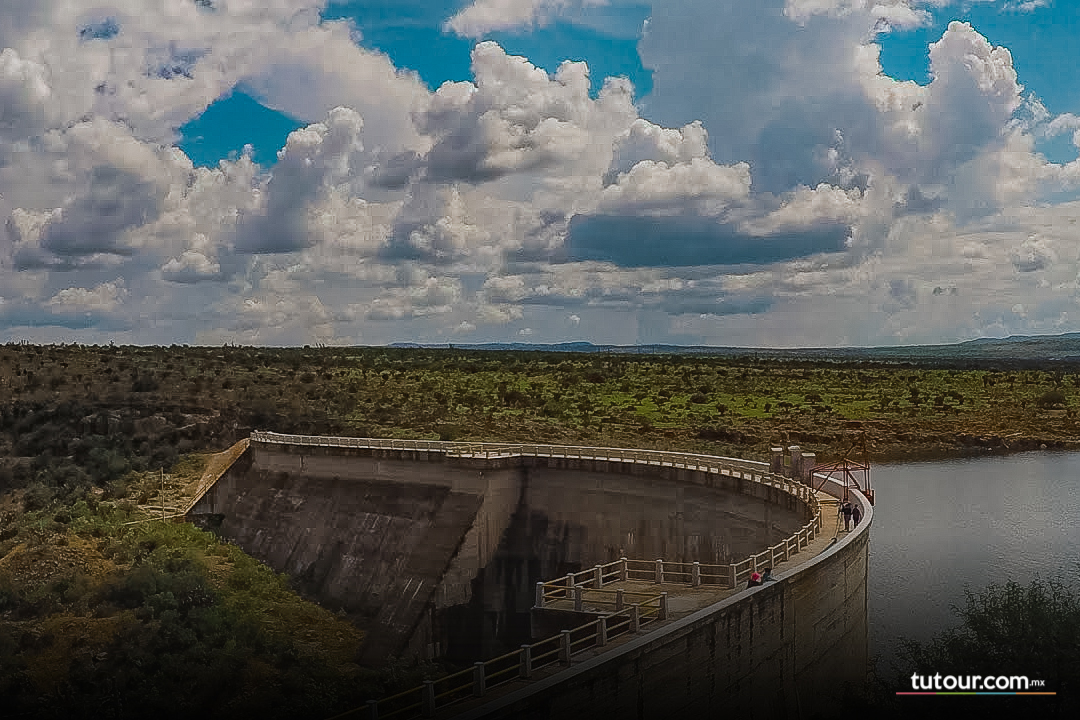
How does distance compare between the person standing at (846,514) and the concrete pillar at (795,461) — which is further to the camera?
the concrete pillar at (795,461)

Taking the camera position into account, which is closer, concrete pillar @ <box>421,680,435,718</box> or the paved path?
concrete pillar @ <box>421,680,435,718</box>

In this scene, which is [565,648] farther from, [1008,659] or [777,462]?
[777,462]

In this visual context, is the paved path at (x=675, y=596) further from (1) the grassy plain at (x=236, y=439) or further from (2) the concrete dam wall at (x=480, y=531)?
(1) the grassy plain at (x=236, y=439)

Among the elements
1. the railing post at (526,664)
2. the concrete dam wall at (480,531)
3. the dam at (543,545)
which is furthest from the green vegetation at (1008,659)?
the railing post at (526,664)

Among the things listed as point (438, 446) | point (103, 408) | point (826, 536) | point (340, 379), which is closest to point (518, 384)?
point (340, 379)

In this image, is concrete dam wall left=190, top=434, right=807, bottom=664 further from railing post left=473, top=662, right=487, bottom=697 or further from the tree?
railing post left=473, top=662, right=487, bottom=697

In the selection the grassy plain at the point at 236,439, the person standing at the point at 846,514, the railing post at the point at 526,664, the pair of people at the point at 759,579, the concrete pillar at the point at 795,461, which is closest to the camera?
the railing post at the point at 526,664

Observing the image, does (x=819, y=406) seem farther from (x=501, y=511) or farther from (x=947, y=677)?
(x=947, y=677)

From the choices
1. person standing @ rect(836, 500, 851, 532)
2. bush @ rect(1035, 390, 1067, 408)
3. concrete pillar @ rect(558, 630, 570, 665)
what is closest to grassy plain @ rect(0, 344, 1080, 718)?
bush @ rect(1035, 390, 1067, 408)
